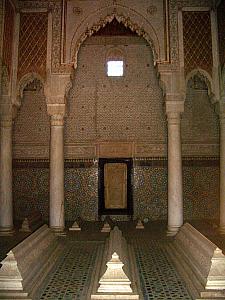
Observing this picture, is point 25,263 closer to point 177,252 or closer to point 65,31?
point 177,252

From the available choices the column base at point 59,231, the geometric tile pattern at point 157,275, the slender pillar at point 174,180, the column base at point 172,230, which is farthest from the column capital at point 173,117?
the column base at point 59,231

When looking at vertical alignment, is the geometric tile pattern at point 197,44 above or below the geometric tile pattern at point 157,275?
above

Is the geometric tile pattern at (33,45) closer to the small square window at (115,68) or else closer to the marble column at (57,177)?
the marble column at (57,177)

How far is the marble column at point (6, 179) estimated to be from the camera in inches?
324

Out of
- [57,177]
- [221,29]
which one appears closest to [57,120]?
[57,177]

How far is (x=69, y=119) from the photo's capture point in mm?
10492

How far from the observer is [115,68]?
10.7 meters

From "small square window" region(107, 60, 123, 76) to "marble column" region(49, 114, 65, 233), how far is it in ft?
9.72

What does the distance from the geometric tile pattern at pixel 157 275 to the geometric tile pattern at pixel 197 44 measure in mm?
3908

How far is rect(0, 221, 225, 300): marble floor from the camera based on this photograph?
431 cm

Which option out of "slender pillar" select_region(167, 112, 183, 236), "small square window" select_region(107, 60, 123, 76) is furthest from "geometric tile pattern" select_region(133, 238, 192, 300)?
"small square window" select_region(107, 60, 123, 76)

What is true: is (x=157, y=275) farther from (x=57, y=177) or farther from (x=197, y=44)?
(x=197, y=44)

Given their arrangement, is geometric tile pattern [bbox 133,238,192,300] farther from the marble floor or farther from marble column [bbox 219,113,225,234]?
marble column [bbox 219,113,225,234]

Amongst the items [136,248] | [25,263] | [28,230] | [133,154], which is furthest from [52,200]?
[25,263]
